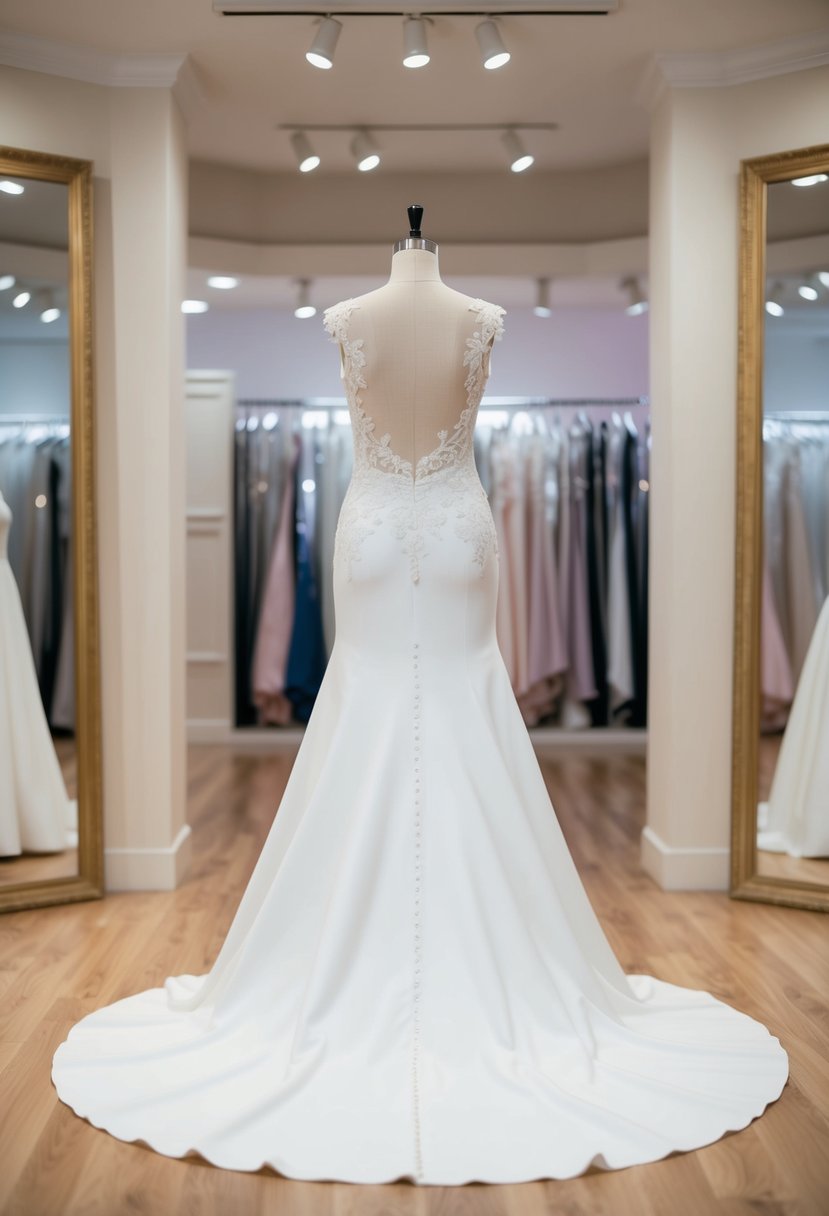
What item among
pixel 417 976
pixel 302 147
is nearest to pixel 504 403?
pixel 302 147

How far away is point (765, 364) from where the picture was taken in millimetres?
3752

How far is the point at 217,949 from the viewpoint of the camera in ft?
10.7

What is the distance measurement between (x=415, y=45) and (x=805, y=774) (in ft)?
8.51

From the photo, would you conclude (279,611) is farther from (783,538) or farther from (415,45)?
(415,45)

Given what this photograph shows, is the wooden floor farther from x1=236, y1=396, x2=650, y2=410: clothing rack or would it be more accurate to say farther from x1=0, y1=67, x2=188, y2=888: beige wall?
x1=236, y1=396, x2=650, y2=410: clothing rack

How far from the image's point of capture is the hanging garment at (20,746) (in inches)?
139

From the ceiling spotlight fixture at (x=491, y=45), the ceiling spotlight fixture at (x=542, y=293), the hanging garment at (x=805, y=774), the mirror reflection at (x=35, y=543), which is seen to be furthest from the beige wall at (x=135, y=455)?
the ceiling spotlight fixture at (x=542, y=293)

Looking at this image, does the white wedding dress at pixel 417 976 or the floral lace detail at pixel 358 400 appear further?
the floral lace detail at pixel 358 400

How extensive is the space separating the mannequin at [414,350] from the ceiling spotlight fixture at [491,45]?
119 centimetres

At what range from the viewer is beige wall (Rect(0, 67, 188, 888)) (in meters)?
3.80

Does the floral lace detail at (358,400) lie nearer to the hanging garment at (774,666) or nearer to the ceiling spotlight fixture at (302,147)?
the hanging garment at (774,666)

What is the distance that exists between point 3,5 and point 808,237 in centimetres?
257

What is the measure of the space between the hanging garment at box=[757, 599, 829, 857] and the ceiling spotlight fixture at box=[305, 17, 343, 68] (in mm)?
2274

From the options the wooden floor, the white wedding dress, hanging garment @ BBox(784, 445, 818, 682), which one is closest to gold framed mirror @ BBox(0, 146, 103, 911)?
the wooden floor
